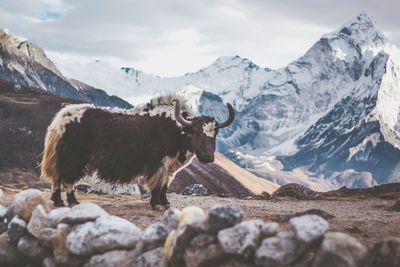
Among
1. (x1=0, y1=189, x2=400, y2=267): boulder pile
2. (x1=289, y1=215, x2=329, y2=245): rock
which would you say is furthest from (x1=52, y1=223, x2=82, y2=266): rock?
(x1=289, y1=215, x2=329, y2=245): rock

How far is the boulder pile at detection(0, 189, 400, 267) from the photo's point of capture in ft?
30.1

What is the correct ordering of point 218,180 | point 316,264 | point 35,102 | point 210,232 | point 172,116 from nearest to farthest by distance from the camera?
point 316,264 → point 210,232 → point 172,116 → point 35,102 → point 218,180

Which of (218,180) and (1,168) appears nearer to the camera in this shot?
(1,168)

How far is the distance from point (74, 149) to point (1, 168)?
→ 97.1 m

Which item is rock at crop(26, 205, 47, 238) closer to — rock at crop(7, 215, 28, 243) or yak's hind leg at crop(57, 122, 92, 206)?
rock at crop(7, 215, 28, 243)

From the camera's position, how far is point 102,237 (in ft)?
36.8

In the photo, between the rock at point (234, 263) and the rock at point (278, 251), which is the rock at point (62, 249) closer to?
the rock at point (234, 263)

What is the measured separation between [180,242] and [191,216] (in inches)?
20.1

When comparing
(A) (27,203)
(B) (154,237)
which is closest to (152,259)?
(B) (154,237)

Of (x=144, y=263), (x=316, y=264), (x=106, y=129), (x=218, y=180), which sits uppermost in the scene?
(x=106, y=129)

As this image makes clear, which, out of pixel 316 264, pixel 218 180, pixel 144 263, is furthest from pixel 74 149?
pixel 218 180

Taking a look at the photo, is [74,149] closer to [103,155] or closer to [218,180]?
[103,155]

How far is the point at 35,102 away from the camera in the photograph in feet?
453

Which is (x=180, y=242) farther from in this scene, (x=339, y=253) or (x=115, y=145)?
(x=115, y=145)
